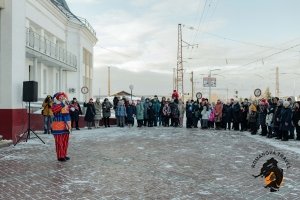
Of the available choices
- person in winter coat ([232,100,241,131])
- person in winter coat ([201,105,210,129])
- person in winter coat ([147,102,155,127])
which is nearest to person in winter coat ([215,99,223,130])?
person in winter coat ([201,105,210,129])

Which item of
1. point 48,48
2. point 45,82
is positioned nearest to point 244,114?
point 48,48

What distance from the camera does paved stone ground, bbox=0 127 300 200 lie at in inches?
303

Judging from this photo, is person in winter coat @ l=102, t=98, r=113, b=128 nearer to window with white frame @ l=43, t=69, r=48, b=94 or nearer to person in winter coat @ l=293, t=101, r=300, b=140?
person in winter coat @ l=293, t=101, r=300, b=140

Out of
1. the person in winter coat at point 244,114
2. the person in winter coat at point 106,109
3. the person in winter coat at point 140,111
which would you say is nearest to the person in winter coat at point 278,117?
the person in winter coat at point 244,114

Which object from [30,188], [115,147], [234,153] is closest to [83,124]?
[115,147]

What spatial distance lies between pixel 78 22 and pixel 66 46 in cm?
283

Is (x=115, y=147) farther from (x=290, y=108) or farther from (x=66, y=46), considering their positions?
(x=66, y=46)

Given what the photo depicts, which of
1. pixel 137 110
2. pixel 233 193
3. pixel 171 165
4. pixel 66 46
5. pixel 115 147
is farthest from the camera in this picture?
pixel 66 46

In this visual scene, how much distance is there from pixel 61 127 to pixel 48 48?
22881mm

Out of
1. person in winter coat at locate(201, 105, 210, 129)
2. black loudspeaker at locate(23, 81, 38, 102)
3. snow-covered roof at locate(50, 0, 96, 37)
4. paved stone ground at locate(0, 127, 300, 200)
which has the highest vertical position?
snow-covered roof at locate(50, 0, 96, 37)

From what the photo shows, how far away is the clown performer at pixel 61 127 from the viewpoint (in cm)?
1107

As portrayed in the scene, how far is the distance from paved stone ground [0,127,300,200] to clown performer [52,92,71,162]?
40cm

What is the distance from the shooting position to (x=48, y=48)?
107 feet

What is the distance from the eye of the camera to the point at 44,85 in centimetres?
3647
